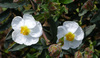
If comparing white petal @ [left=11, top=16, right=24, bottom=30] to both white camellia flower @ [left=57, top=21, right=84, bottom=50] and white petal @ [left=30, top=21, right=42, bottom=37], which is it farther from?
white camellia flower @ [left=57, top=21, right=84, bottom=50]

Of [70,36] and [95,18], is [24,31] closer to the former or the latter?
[70,36]

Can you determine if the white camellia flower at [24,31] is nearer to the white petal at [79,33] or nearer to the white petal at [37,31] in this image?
the white petal at [37,31]

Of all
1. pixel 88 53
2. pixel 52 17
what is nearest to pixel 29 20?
pixel 52 17

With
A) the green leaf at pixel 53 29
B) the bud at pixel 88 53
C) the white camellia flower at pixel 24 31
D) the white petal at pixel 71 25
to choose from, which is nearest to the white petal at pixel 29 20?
the white camellia flower at pixel 24 31

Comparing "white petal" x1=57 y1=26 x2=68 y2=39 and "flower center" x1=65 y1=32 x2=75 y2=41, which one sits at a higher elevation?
"white petal" x1=57 y1=26 x2=68 y2=39

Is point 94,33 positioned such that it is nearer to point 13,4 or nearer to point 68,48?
point 68,48

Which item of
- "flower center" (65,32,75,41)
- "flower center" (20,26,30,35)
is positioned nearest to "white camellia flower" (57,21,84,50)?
"flower center" (65,32,75,41)
